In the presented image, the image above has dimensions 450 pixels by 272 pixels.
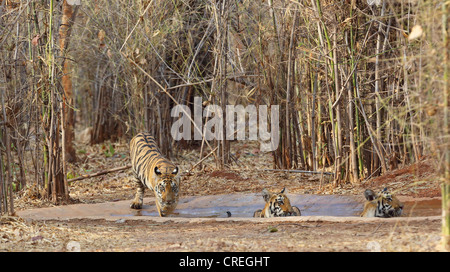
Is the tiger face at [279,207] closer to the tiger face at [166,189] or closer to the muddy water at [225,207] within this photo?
the muddy water at [225,207]

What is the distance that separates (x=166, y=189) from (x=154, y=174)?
1.38 ft

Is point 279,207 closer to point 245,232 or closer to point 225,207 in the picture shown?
point 225,207

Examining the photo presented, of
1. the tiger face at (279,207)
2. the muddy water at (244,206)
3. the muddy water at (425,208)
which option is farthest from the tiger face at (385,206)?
the tiger face at (279,207)

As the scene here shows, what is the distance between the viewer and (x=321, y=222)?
5.12 meters

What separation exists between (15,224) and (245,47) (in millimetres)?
6143

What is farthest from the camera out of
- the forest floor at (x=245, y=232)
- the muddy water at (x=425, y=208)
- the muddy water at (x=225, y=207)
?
the muddy water at (x=225, y=207)

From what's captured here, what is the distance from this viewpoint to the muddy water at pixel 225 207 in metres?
6.27

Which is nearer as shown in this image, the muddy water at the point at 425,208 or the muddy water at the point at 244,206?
the muddy water at the point at 425,208

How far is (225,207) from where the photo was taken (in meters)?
7.07
